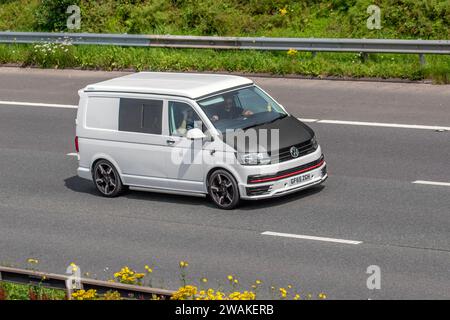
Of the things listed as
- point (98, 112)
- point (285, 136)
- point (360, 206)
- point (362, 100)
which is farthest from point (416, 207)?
point (362, 100)

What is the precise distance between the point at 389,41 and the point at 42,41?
Result: 9907mm

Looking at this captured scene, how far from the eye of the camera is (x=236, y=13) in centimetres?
2920

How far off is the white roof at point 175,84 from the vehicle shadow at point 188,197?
1.68 metres

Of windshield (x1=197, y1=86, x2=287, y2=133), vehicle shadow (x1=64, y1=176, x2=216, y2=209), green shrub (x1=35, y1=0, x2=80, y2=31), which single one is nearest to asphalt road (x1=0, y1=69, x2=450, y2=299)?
vehicle shadow (x1=64, y1=176, x2=216, y2=209)

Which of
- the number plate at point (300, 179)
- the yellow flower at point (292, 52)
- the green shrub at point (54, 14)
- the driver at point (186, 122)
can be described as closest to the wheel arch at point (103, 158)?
the driver at point (186, 122)

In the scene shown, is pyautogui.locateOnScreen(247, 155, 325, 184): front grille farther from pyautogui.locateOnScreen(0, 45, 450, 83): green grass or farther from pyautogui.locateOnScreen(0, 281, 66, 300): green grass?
pyautogui.locateOnScreen(0, 45, 450, 83): green grass

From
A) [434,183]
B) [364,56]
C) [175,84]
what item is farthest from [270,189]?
[364,56]

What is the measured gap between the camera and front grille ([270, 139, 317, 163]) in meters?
16.1

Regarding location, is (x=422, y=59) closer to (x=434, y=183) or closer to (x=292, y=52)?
(x=292, y=52)

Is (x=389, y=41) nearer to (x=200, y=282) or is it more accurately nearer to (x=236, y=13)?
(x=236, y=13)

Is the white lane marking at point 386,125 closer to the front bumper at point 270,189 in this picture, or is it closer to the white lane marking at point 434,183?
the white lane marking at point 434,183

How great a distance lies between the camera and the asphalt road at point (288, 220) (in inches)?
533

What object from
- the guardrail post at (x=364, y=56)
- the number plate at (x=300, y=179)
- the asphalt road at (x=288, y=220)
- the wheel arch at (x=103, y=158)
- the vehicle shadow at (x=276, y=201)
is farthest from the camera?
the guardrail post at (x=364, y=56)

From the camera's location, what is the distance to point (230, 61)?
26000 mm
